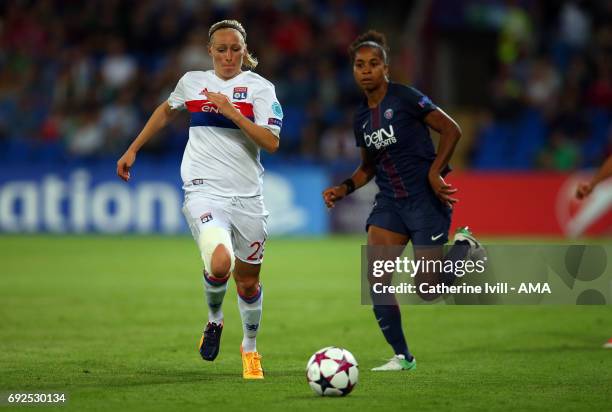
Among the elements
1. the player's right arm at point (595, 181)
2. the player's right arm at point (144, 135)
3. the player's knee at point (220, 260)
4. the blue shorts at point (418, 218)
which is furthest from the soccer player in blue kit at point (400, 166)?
the player's right arm at point (144, 135)

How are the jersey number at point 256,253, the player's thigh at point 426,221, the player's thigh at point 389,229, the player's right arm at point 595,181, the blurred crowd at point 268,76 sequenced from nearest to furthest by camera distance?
the jersey number at point 256,253 < the player's thigh at point 426,221 < the player's thigh at point 389,229 < the player's right arm at point 595,181 < the blurred crowd at point 268,76

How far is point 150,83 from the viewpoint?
22672mm

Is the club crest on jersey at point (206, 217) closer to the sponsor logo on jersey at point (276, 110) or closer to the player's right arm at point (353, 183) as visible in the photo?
the sponsor logo on jersey at point (276, 110)

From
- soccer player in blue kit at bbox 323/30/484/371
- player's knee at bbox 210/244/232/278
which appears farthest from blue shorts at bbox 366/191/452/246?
player's knee at bbox 210/244/232/278

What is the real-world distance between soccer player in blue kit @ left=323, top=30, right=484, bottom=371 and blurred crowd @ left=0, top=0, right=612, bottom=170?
527 inches

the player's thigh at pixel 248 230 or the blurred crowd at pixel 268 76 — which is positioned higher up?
the blurred crowd at pixel 268 76

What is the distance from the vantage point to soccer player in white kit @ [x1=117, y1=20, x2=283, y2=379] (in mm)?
7883

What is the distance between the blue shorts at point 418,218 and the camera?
27.1 ft

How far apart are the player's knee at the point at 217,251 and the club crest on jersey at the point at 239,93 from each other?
966 mm

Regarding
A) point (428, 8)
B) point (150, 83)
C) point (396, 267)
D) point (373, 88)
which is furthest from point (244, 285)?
point (428, 8)

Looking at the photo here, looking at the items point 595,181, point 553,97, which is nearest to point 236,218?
point 595,181

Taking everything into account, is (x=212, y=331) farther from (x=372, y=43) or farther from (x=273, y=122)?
(x=372, y=43)

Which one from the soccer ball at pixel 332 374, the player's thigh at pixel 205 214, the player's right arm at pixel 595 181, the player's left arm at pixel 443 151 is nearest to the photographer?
the soccer ball at pixel 332 374

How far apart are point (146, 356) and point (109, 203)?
12.7 metres
